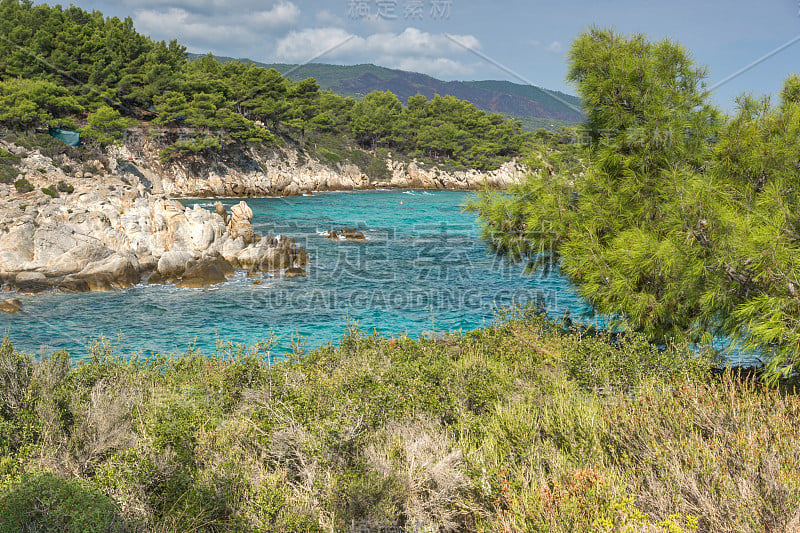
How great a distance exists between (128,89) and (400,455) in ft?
221

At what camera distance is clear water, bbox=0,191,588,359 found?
15.9m

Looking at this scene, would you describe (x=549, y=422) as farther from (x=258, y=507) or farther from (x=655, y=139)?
(x=655, y=139)

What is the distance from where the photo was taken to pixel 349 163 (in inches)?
3177

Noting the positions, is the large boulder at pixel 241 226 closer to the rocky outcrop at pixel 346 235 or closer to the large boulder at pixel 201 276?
the large boulder at pixel 201 276

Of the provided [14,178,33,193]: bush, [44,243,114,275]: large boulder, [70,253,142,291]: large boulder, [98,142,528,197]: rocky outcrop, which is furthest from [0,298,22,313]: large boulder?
[98,142,528,197]: rocky outcrop

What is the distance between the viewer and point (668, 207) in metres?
6.49

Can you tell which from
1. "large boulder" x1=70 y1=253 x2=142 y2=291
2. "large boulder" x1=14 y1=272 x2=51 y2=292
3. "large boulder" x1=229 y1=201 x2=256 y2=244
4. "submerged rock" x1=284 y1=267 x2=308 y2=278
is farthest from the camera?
"large boulder" x1=229 y1=201 x2=256 y2=244

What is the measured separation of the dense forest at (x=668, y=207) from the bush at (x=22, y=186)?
113ft

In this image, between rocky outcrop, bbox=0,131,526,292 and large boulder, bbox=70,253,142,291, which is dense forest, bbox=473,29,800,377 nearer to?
rocky outcrop, bbox=0,131,526,292

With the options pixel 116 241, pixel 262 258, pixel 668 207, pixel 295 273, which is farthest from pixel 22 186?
pixel 668 207

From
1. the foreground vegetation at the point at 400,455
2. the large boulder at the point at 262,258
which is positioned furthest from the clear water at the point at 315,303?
the foreground vegetation at the point at 400,455

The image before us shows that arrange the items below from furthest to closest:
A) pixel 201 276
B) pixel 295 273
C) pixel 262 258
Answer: pixel 262 258
pixel 295 273
pixel 201 276

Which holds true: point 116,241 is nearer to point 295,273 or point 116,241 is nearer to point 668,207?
point 295,273

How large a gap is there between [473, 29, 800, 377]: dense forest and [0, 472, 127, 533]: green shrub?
246 inches
